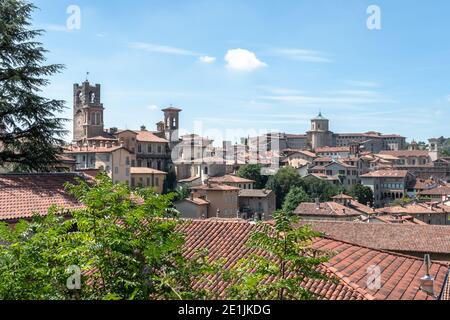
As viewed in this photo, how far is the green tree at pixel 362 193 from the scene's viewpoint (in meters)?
78.1

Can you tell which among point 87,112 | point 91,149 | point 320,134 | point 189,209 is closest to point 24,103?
point 189,209

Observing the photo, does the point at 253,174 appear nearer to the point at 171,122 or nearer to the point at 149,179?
the point at 149,179

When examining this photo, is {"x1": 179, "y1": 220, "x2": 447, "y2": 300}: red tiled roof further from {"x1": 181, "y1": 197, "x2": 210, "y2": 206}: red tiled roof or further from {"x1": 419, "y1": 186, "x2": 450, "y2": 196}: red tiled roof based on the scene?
{"x1": 419, "y1": 186, "x2": 450, "y2": 196}: red tiled roof

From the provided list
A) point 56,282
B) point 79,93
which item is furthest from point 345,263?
point 79,93

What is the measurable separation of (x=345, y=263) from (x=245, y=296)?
614cm

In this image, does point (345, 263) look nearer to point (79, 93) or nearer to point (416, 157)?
point (79, 93)

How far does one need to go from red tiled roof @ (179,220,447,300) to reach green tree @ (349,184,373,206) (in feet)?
216

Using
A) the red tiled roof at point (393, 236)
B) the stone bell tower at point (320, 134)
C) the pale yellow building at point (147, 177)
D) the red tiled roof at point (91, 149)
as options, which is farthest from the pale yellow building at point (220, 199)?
the stone bell tower at point (320, 134)

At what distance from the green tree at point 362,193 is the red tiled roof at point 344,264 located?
6586 centimetres

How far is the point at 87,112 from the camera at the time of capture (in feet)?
271

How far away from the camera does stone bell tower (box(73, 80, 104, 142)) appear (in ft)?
270

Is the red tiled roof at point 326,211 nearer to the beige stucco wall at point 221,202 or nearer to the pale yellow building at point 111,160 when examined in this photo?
the beige stucco wall at point 221,202

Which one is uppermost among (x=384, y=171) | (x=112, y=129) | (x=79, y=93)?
(x=79, y=93)

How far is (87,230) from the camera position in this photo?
720cm
